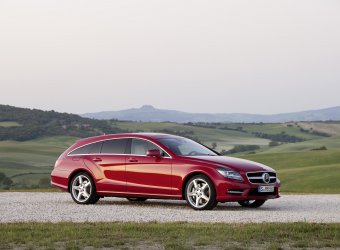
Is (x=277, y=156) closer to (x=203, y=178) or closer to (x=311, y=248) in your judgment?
(x=203, y=178)

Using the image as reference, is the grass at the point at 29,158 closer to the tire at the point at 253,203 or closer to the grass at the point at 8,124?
the grass at the point at 8,124

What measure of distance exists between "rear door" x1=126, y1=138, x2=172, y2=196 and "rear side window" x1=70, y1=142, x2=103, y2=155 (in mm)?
1001

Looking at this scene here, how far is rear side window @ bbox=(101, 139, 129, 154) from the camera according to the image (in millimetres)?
19016

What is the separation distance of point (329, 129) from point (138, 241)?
497 ft

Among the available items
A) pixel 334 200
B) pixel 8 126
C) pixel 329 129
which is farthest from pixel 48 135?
pixel 334 200

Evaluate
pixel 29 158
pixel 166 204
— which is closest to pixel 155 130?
pixel 29 158

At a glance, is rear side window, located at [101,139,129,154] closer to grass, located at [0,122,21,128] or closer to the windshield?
Result: the windshield

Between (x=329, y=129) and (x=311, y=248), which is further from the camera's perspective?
(x=329, y=129)

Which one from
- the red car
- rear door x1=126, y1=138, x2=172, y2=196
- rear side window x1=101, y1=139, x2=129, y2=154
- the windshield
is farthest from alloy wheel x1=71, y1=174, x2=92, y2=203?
the windshield

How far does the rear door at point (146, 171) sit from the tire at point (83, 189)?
1.00m

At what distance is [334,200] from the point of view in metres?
21.5

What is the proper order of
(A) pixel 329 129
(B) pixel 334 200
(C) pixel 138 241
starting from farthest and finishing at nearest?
(A) pixel 329 129 < (B) pixel 334 200 < (C) pixel 138 241

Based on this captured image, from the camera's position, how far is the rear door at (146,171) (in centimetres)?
1795

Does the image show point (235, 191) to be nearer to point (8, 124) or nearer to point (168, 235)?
point (168, 235)
